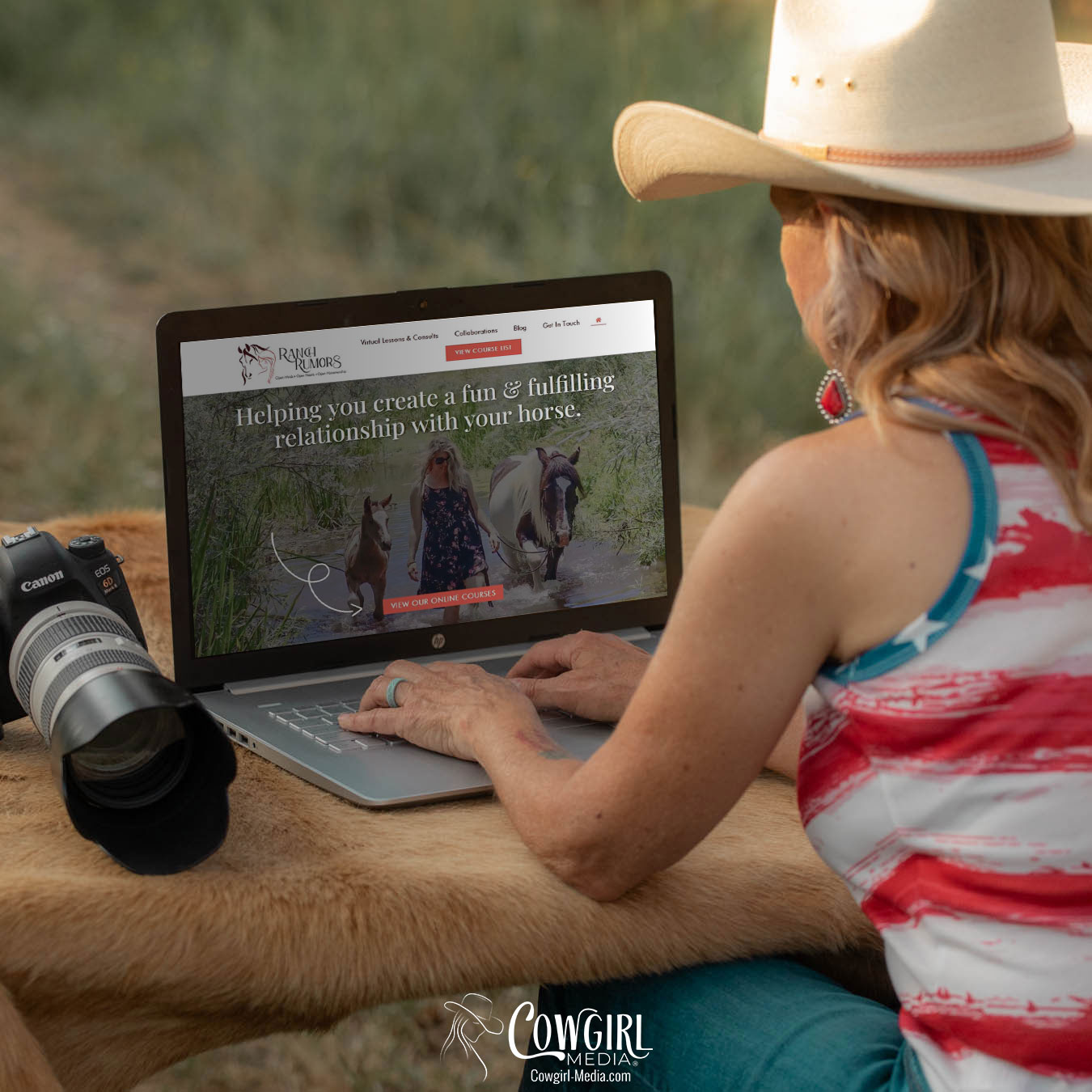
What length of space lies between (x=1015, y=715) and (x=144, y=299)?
3.70m

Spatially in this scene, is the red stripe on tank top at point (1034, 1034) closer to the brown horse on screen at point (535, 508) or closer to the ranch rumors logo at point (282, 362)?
the brown horse on screen at point (535, 508)

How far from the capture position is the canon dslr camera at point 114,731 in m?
0.73

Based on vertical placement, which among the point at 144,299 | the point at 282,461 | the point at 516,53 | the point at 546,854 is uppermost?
the point at 516,53

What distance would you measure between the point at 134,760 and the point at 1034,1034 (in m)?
0.56

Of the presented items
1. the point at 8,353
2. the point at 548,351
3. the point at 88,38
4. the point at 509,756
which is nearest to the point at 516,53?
the point at 88,38

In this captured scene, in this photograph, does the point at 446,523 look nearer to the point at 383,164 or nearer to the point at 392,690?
the point at 392,690

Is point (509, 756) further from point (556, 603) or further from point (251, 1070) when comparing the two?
point (251, 1070)

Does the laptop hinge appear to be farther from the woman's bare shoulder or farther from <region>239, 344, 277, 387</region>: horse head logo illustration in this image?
the woman's bare shoulder

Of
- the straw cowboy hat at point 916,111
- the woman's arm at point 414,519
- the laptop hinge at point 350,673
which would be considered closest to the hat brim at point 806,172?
the straw cowboy hat at point 916,111

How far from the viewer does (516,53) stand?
13.2ft

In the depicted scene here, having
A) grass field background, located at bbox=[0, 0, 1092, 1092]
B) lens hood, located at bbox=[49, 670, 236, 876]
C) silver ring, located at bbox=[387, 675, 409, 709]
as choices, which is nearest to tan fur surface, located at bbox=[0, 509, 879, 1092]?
lens hood, located at bbox=[49, 670, 236, 876]

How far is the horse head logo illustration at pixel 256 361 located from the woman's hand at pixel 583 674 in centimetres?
34

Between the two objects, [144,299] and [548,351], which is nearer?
[548,351]

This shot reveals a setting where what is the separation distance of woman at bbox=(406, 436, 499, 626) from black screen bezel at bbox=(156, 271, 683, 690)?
5 cm
